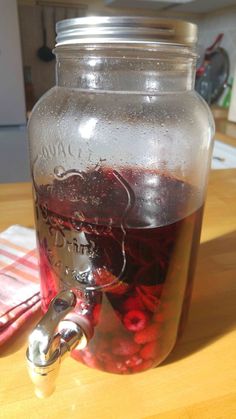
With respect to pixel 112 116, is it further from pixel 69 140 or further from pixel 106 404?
pixel 106 404

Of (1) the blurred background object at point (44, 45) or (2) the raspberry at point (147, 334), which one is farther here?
(1) the blurred background object at point (44, 45)

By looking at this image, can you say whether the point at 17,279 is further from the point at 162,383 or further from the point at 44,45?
the point at 44,45

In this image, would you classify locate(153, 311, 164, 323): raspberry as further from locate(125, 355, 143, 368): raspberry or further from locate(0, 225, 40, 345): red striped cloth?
locate(0, 225, 40, 345): red striped cloth

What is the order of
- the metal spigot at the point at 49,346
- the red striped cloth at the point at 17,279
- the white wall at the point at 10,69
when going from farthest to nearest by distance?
the white wall at the point at 10,69
the red striped cloth at the point at 17,279
the metal spigot at the point at 49,346

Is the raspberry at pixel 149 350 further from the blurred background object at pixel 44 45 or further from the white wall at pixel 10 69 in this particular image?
the white wall at pixel 10 69

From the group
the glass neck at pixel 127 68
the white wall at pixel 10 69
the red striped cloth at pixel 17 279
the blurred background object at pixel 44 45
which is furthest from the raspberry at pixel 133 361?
the white wall at pixel 10 69

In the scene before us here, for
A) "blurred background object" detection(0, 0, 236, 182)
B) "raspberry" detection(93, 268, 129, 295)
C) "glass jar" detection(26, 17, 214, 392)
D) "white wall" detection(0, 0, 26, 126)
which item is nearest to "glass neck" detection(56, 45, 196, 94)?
"glass jar" detection(26, 17, 214, 392)

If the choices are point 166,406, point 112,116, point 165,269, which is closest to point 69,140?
point 112,116

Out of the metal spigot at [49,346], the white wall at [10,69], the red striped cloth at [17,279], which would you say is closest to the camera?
the metal spigot at [49,346]
